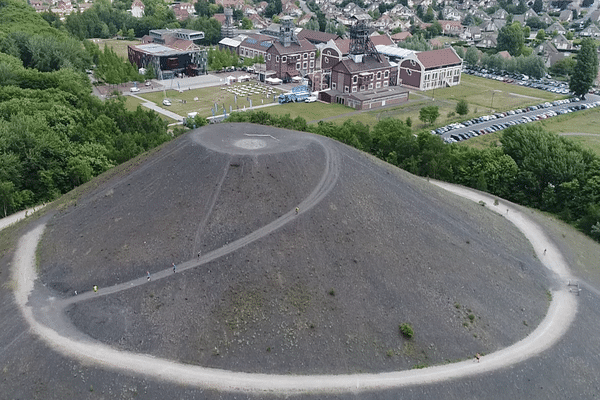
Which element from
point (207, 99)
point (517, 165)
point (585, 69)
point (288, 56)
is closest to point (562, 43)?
point (585, 69)

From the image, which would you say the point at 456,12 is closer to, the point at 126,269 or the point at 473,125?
the point at 473,125

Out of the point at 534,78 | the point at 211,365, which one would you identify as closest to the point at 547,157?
the point at 211,365

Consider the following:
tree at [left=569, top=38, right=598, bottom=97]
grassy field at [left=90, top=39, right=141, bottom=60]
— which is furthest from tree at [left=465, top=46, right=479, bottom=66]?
grassy field at [left=90, top=39, right=141, bottom=60]

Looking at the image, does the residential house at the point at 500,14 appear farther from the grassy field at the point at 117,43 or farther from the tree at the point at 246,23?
the grassy field at the point at 117,43

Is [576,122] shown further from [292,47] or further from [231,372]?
[231,372]

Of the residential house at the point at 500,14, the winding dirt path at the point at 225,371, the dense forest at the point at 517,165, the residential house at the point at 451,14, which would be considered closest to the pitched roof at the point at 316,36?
the residential house at the point at 451,14

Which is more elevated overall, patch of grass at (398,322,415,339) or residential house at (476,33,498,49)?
residential house at (476,33,498,49)

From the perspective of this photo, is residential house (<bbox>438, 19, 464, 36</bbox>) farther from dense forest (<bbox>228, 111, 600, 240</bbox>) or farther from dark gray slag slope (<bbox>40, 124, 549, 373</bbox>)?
dark gray slag slope (<bbox>40, 124, 549, 373</bbox>)
